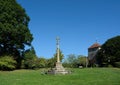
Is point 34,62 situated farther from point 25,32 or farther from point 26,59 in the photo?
point 25,32

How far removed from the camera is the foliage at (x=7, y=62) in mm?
53906

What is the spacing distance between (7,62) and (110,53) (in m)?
43.6

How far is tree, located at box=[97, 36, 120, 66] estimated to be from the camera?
8715 centimetres

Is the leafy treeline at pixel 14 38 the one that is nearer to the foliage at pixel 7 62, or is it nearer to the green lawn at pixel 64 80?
the foliage at pixel 7 62

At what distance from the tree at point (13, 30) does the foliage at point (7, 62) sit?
255 centimetres

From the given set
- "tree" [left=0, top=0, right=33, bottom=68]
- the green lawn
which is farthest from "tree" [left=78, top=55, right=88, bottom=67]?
the green lawn

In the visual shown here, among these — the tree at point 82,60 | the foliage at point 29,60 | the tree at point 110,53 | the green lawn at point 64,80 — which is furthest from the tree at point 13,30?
the tree at point 82,60

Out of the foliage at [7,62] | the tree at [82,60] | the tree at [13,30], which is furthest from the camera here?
the tree at [82,60]

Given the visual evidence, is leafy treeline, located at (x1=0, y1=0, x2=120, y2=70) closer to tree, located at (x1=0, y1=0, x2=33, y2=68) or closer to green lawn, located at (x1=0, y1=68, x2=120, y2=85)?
tree, located at (x1=0, y1=0, x2=33, y2=68)

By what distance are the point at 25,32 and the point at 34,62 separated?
8.21 metres

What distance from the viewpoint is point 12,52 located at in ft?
194

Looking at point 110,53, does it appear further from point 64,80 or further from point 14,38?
point 64,80

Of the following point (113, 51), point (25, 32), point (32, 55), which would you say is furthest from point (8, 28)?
point (113, 51)

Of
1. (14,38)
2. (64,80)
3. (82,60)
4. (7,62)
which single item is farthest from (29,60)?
(82,60)
